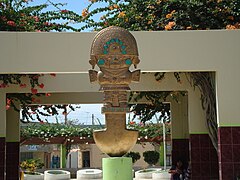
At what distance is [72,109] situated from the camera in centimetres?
1435

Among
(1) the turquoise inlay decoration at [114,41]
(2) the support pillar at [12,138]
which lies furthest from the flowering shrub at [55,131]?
(1) the turquoise inlay decoration at [114,41]

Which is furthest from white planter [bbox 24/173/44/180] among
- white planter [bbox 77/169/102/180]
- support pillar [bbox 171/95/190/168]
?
support pillar [bbox 171/95/190/168]

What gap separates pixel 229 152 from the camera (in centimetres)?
915

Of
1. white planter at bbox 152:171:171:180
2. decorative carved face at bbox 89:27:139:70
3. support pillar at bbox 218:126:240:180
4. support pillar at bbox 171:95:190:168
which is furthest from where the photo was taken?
white planter at bbox 152:171:171:180

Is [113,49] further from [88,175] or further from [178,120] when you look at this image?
[88,175]

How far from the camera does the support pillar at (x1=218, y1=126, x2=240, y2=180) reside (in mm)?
9117

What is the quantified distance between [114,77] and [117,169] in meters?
1.57

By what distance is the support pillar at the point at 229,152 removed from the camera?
912 cm

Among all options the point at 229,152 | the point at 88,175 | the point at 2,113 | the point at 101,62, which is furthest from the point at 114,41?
the point at 88,175

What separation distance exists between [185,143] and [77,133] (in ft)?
41.8

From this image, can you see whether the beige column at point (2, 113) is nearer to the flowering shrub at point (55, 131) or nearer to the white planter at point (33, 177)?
the white planter at point (33, 177)

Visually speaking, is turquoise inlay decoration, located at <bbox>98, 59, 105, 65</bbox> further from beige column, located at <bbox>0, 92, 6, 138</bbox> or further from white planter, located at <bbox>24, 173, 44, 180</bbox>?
white planter, located at <bbox>24, 173, 44, 180</bbox>

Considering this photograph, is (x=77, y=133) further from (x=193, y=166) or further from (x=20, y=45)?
(x=20, y=45)

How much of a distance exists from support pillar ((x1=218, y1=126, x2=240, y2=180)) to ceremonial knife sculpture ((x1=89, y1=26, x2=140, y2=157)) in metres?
1.82
